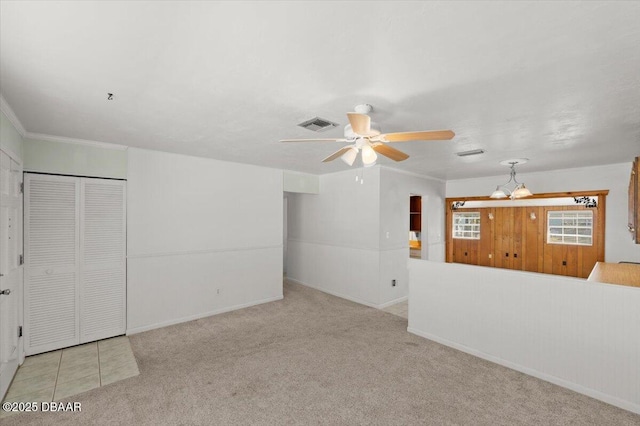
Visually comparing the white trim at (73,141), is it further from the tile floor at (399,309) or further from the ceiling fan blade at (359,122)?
the tile floor at (399,309)

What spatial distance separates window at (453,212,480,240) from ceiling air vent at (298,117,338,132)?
18.3 feet

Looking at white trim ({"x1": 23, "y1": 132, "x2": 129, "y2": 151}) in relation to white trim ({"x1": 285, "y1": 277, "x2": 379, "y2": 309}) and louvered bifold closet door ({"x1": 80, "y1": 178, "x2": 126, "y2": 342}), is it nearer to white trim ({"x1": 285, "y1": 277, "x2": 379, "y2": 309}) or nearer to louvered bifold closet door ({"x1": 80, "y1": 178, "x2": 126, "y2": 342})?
louvered bifold closet door ({"x1": 80, "y1": 178, "x2": 126, "y2": 342})

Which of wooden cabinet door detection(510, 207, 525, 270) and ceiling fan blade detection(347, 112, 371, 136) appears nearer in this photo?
ceiling fan blade detection(347, 112, 371, 136)

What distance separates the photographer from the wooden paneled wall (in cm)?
565

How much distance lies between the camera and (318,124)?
114 inches

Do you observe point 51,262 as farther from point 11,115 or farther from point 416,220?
point 416,220

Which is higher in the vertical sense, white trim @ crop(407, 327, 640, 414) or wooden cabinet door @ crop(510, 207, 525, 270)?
wooden cabinet door @ crop(510, 207, 525, 270)

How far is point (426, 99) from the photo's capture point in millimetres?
2348

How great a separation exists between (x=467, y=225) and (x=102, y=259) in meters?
7.30

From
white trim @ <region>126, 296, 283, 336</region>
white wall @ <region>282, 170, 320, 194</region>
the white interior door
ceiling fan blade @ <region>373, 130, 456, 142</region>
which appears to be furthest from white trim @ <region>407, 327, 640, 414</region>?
the white interior door

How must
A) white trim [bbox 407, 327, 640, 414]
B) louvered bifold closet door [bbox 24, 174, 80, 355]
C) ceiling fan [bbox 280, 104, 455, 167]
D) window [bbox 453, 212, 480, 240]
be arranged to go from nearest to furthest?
ceiling fan [bbox 280, 104, 455, 167], white trim [bbox 407, 327, 640, 414], louvered bifold closet door [bbox 24, 174, 80, 355], window [bbox 453, 212, 480, 240]

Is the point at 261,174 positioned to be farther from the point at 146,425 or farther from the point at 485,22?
the point at 485,22

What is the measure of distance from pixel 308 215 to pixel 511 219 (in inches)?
179

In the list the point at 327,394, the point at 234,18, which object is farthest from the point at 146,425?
the point at 234,18
